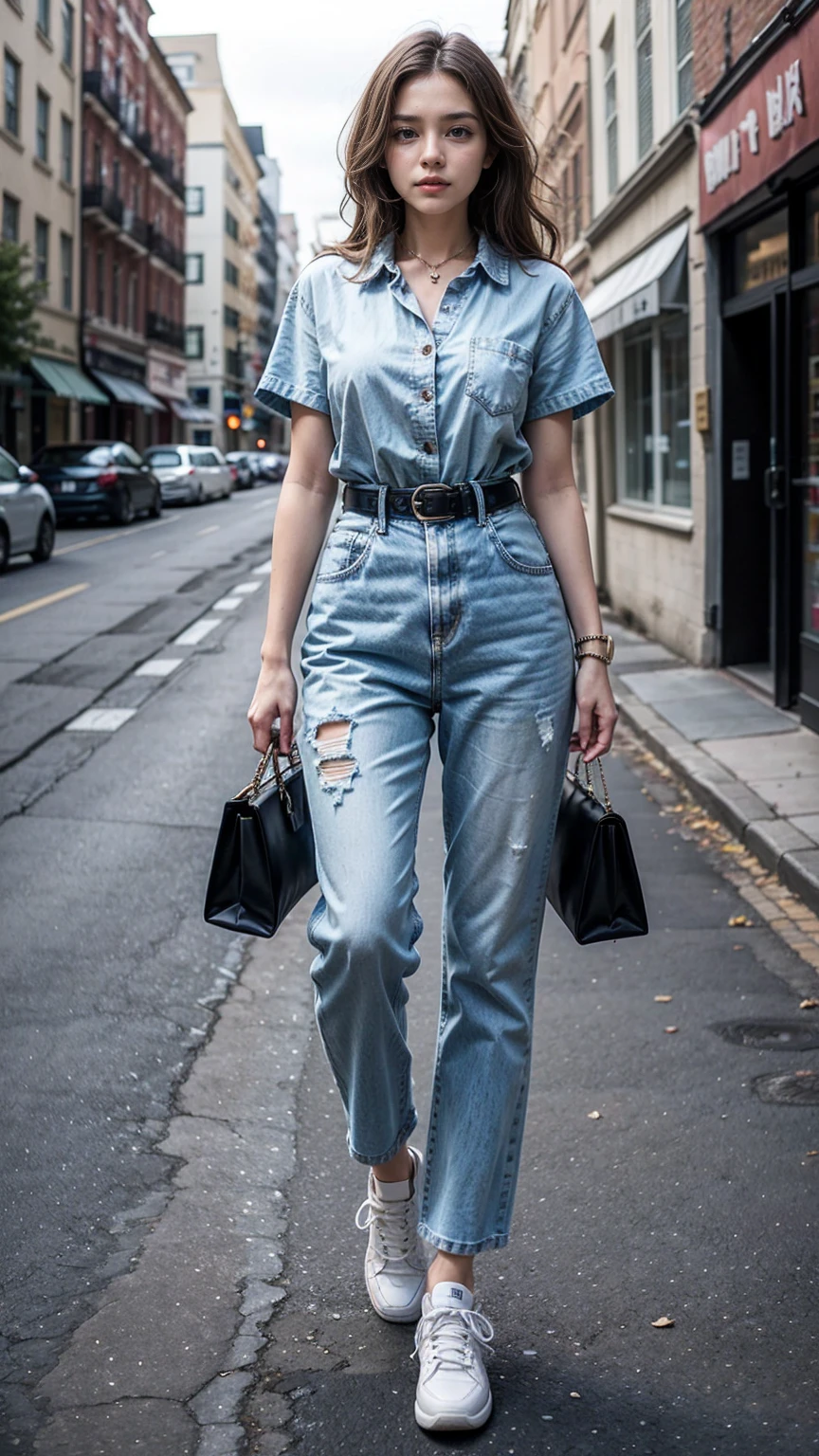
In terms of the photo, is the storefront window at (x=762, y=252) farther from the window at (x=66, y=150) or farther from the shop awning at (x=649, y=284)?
the window at (x=66, y=150)

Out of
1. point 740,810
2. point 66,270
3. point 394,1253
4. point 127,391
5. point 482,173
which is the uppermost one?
point 66,270

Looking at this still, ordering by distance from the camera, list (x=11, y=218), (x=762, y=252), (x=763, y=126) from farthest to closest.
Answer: (x=11, y=218), (x=762, y=252), (x=763, y=126)

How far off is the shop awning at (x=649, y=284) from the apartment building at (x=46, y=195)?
2339 cm

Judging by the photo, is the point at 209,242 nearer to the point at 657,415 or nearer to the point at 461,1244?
the point at 657,415

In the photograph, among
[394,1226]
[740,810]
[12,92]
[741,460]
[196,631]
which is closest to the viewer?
[394,1226]

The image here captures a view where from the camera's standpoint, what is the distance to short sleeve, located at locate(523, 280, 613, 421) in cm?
261

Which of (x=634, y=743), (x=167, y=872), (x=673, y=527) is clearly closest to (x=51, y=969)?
(x=167, y=872)

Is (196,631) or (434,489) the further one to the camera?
(196,631)

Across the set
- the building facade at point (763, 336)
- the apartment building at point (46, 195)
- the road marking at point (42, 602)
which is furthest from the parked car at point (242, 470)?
the building facade at point (763, 336)

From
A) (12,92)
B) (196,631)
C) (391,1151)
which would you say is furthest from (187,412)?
(391,1151)

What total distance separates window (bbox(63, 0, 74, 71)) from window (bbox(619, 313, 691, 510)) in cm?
3343

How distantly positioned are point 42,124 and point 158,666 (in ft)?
113

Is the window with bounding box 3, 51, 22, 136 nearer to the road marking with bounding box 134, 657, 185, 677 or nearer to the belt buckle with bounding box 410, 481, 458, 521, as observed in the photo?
the road marking with bounding box 134, 657, 185, 677

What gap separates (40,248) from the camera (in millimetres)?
41969
